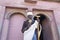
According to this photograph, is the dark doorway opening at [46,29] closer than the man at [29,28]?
No

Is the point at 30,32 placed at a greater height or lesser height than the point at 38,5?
lesser

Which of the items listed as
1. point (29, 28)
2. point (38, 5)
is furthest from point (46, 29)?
point (29, 28)

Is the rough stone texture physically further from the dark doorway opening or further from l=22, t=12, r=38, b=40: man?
l=22, t=12, r=38, b=40: man

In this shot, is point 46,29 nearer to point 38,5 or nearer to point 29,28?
point 38,5

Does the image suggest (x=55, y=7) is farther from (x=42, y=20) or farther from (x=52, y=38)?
(x=52, y=38)

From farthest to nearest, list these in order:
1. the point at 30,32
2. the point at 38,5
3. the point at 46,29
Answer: the point at 38,5, the point at 46,29, the point at 30,32

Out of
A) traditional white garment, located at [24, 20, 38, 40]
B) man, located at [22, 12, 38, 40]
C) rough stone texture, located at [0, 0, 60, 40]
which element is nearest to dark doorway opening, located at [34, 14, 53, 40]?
rough stone texture, located at [0, 0, 60, 40]

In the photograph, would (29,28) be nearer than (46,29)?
Yes

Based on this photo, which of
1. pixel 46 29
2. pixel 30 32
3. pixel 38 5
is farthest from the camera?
pixel 38 5

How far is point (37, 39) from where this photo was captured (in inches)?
177

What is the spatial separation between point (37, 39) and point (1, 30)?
95 centimetres

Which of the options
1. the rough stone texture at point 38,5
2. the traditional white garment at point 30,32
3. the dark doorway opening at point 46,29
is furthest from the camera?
the rough stone texture at point 38,5

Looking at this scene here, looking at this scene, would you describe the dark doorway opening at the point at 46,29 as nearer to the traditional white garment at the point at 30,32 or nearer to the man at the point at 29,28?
the man at the point at 29,28

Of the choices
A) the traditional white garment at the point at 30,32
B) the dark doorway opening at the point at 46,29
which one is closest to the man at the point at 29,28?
the traditional white garment at the point at 30,32
